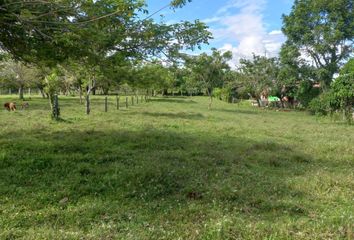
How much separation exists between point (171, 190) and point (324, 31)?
2952 cm

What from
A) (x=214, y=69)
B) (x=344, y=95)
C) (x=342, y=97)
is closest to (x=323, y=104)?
A: (x=342, y=97)

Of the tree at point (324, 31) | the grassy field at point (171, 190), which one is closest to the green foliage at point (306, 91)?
the tree at point (324, 31)

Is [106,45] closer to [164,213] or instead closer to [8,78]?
[164,213]

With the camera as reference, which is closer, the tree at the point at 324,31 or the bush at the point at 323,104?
the bush at the point at 323,104

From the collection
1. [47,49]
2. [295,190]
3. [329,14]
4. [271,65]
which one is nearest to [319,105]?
[329,14]

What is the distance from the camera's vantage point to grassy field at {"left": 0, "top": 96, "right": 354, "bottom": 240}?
428 cm

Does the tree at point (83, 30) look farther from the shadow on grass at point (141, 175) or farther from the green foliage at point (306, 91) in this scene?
the green foliage at point (306, 91)

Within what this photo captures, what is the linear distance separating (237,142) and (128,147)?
13.4 feet

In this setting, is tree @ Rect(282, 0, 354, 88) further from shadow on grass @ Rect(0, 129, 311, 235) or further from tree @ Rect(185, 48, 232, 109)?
shadow on grass @ Rect(0, 129, 311, 235)

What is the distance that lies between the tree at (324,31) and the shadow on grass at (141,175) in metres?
23.0

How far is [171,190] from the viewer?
6.09 metres

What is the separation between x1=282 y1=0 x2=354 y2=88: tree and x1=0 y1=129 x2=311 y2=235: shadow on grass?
23.0m

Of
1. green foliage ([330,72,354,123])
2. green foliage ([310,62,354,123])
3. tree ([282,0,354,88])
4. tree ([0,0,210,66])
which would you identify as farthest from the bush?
tree ([0,0,210,66])

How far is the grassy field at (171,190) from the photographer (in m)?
4.28
